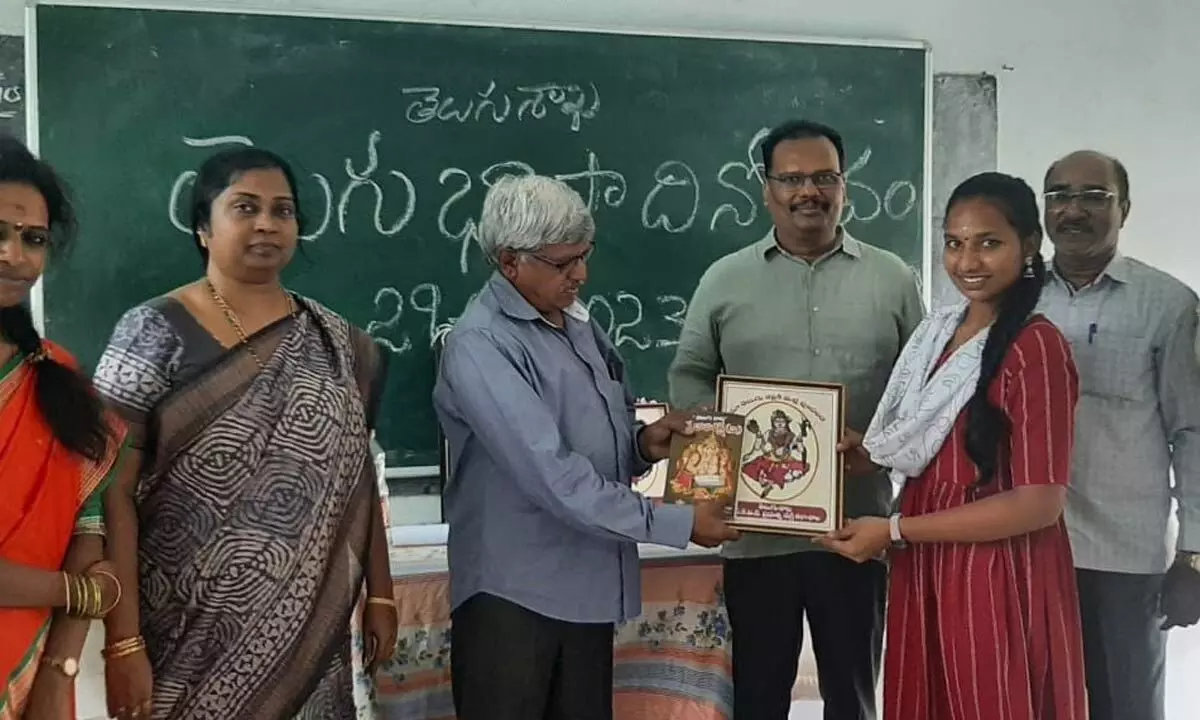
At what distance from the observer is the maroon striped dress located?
1.77 metres

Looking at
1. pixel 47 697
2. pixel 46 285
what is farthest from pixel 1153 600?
pixel 46 285

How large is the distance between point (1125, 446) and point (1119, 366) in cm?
17

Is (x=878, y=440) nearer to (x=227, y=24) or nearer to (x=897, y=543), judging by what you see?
(x=897, y=543)

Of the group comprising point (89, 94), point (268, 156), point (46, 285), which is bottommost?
point (46, 285)

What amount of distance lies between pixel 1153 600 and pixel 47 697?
2064mm

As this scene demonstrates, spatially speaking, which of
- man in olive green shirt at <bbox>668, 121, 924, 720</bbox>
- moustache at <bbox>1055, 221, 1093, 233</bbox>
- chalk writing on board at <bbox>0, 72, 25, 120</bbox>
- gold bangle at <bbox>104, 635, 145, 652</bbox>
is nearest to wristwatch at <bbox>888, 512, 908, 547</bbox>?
man in olive green shirt at <bbox>668, 121, 924, 720</bbox>

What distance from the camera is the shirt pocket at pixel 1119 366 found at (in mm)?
2139

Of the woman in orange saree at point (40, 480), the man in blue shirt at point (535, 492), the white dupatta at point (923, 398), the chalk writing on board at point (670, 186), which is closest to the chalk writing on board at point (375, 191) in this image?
the chalk writing on board at point (670, 186)

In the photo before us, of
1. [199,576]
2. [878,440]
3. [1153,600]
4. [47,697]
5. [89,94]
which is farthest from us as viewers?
[89,94]

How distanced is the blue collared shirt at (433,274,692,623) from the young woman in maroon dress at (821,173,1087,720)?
17.3 inches

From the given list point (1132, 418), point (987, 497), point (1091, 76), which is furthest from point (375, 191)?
point (1091, 76)

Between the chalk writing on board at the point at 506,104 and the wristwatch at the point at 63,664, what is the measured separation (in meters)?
1.88

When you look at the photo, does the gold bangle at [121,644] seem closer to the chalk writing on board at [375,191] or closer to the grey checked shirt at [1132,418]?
the chalk writing on board at [375,191]

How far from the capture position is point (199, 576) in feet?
5.39
